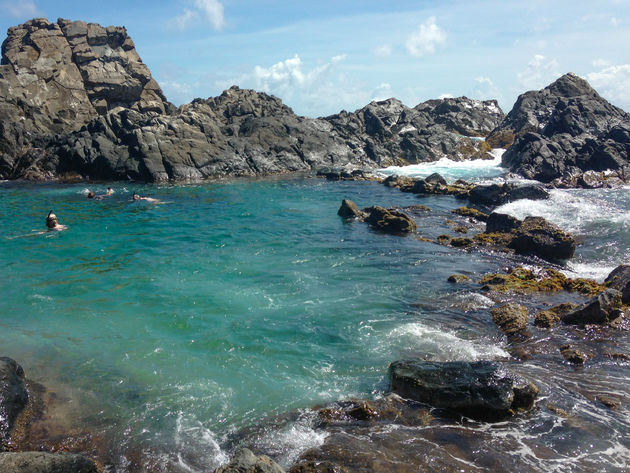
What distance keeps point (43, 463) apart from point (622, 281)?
2284 cm

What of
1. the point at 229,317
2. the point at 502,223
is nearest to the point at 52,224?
the point at 229,317

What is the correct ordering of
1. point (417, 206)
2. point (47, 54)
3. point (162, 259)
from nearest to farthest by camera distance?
point (162, 259) < point (417, 206) < point (47, 54)

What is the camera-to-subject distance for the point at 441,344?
15.7 m

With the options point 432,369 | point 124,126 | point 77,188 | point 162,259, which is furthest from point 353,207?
point 124,126

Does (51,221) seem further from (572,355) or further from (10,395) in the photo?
(572,355)

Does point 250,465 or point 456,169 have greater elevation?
point 456,169

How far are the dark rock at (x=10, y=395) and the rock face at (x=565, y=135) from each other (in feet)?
198

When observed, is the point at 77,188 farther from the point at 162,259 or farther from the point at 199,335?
the point at 199,335

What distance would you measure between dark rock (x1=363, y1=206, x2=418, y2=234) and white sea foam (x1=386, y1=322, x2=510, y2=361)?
16.4 m

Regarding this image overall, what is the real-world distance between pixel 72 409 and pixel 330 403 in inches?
288

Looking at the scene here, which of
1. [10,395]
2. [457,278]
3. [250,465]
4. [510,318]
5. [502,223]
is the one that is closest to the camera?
[250,465]

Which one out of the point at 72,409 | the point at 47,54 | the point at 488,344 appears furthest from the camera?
the point at 47,54

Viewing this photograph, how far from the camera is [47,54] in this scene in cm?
8306

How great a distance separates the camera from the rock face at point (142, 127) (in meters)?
61.0
